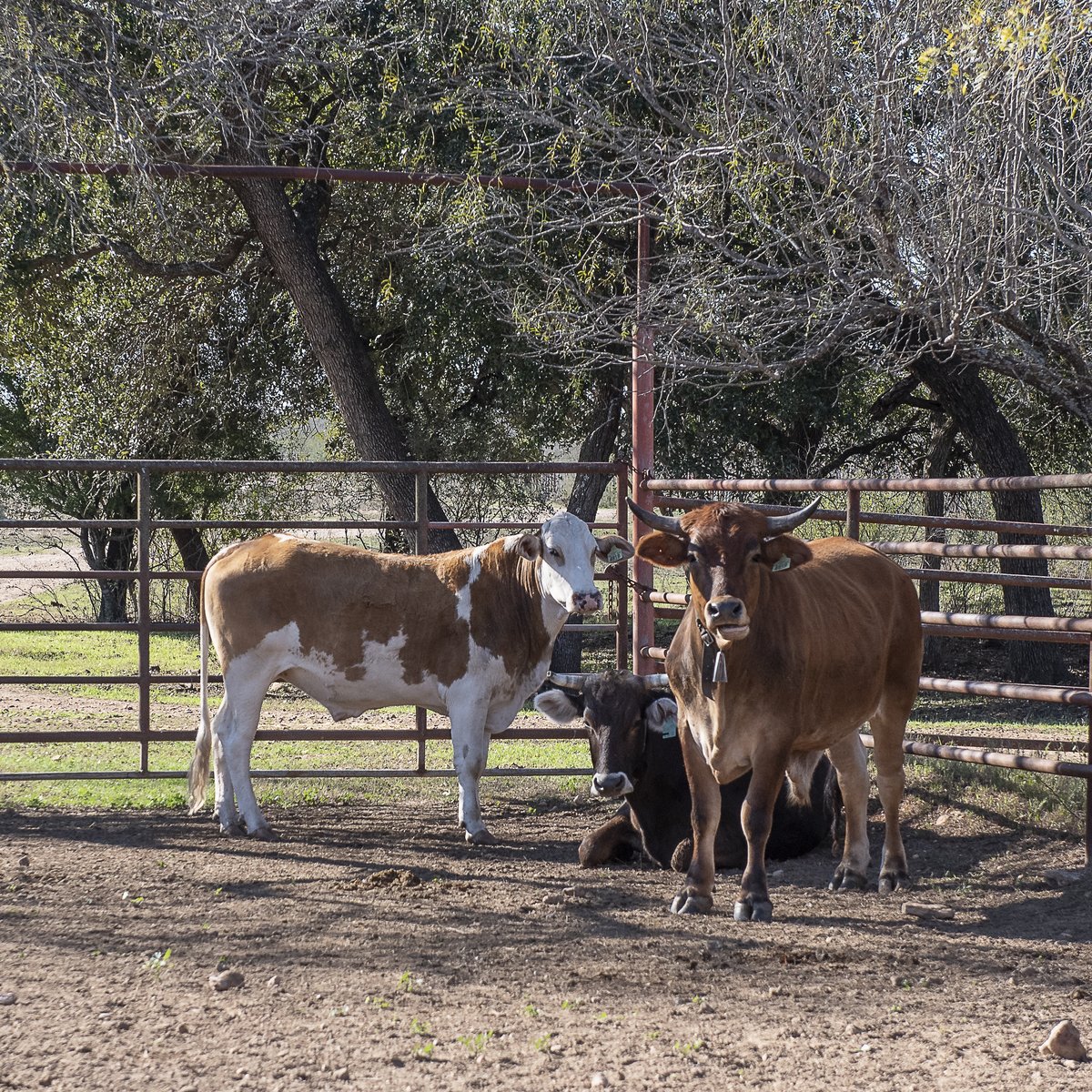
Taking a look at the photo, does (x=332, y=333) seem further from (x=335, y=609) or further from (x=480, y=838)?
(x=480, y=838)

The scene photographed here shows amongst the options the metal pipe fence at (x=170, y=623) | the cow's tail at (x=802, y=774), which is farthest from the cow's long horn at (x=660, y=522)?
the metal pipe fence at (x=170, y=623)

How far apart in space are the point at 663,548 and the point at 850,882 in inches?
69.2

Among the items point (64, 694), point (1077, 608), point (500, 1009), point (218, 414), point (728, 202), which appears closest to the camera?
point (500, 1009)

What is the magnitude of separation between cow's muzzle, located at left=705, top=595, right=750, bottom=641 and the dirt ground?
1.14m

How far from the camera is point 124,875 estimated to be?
20.5ft

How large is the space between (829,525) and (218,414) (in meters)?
8.72

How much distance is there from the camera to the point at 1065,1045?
3.86 meters

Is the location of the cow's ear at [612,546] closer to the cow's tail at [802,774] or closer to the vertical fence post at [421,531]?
the vertical fence post at [421,531]

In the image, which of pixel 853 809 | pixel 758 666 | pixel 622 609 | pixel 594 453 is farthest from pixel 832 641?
pixel 594 453

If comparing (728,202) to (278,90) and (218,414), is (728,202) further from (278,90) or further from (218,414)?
(218,414)

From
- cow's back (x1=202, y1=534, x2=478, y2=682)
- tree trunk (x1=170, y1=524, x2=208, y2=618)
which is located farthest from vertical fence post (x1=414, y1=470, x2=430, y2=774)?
tree trunk (x1=170, y1=524, x2=208, y2=618)

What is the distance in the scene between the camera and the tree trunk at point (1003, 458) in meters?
13.6

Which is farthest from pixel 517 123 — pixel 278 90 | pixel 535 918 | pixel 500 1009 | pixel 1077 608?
pixel 1077 608

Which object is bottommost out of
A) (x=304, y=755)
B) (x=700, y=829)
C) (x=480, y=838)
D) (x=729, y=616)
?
(x=304, y=755)
